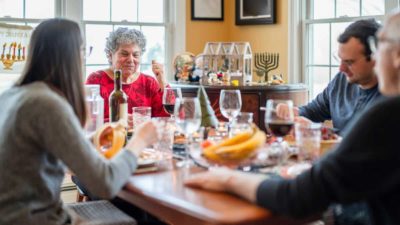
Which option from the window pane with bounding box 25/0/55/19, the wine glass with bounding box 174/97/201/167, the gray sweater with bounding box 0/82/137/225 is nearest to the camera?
the gray sweater with bounding box 0/82/137/225

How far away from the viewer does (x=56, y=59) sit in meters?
1.80

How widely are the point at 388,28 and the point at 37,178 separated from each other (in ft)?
3.79

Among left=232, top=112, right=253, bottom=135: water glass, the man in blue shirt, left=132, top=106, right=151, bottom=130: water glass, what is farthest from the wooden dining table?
the man in blue shirt

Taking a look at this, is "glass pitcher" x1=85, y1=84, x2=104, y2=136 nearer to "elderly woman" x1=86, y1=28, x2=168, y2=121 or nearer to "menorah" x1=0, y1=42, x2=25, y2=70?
"elderly woman" x1=86, y1=28, x2=168, y2=121

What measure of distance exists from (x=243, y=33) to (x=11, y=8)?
2070 mm

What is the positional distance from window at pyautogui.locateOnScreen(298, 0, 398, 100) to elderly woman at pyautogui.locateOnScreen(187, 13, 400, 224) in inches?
115

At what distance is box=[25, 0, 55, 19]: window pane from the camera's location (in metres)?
4.33

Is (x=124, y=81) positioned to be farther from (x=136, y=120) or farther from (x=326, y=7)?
(x=326, y=7)

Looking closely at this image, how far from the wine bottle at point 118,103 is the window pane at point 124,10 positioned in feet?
7.28

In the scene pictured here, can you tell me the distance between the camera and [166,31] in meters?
5.01

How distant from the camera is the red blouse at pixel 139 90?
3389mm

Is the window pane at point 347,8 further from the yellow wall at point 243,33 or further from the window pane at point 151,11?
the window pane at point 151,11

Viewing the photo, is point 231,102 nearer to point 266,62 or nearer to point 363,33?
point 363,33

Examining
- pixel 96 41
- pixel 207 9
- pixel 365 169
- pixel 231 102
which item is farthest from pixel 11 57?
pixel 365 169
